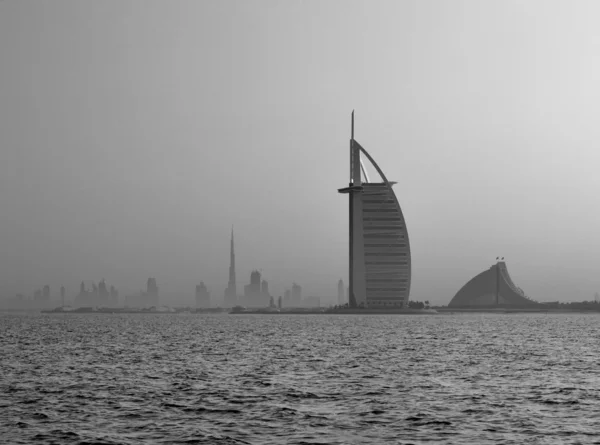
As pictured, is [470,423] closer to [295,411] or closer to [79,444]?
[295,411]

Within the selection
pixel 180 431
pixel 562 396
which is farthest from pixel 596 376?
pixel 180 431

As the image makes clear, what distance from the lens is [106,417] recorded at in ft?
134

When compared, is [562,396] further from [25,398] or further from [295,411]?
[25,398]

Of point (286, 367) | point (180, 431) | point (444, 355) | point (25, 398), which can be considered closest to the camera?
point (180, 431)

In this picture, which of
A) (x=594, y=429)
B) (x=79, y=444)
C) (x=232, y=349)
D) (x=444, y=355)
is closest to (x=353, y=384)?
(x=594, y=429)

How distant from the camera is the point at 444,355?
277 feet

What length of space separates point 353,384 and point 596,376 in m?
20.4

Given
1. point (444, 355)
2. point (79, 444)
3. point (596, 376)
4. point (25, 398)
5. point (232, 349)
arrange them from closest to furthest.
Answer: point (79, 444) → point (25, 398) → point (596, 376) → point (444, 355) → point (232, 349)

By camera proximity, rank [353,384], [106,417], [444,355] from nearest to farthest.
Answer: [106,417] → [353,384] → [444,355]

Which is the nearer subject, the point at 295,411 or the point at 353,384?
the point at 295,411

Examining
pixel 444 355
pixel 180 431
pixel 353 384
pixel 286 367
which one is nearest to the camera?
pixel 180 431

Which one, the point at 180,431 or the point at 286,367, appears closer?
the point at 180,431

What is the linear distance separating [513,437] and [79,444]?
18650 mm

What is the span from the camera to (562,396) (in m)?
49.4
